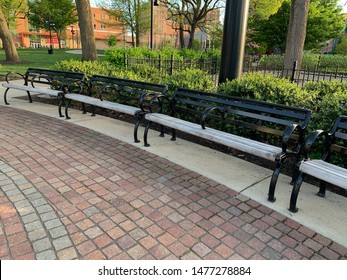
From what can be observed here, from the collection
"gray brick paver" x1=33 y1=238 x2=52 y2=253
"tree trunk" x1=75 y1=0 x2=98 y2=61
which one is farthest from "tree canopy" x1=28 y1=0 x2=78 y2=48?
"gray brick paver" x1=33 y1=238 x2=52 y2=253

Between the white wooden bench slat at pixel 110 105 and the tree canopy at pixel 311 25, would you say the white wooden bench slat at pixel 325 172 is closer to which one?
the white wooden bench slat at pixel 110 105

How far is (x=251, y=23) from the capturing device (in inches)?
1296

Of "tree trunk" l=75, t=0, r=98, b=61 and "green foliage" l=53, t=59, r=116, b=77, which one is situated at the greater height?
"tree trunk" l=75, t=0, r=98, b=61

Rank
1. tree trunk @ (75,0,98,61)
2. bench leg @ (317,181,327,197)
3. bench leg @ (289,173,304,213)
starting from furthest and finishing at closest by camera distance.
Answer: tree trunk @ (75,0,98,61) < bench leg @ (317,181,327,197) < bench leg @ (289,173,304,213)

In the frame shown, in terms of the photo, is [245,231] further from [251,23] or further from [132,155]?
[251,23]

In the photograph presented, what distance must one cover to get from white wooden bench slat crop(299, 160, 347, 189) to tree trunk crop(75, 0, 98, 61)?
890cm

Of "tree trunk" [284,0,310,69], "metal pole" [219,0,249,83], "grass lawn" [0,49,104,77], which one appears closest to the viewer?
"metal pole" [219,0,249,83]

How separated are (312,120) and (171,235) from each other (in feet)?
8.24

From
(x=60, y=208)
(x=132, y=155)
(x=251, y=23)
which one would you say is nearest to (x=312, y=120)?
(x=132, y=155)

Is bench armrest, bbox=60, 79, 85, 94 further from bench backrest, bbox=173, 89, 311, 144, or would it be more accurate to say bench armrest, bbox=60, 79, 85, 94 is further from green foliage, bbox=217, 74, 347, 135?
green foliage, bbox=217, 74, 347, 135

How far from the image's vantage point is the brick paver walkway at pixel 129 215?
223 cm

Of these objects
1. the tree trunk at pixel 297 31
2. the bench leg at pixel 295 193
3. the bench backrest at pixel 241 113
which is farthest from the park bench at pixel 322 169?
the tree trunk at pixel 297 31

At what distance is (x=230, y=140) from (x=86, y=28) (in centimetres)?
810

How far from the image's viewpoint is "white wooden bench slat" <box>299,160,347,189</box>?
2465mm
